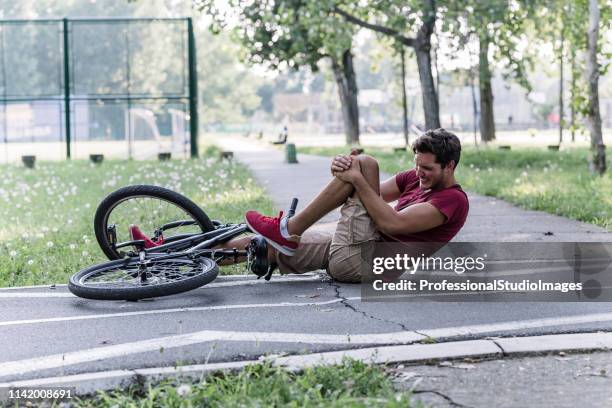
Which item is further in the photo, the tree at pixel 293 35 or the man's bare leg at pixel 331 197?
the tree at pixel 293 35

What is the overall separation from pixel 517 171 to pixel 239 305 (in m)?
12.1

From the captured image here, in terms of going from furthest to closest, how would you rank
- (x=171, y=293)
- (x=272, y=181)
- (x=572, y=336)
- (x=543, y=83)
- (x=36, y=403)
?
(x=543, y=83) → (x=272, y=181) → (x=171, y=293) → (x=572, y=336) → (x=36, y=403)

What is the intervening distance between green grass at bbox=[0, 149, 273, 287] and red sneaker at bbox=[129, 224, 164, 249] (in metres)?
0.84

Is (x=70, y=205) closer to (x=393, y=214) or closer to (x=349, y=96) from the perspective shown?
(x=393, y=214)

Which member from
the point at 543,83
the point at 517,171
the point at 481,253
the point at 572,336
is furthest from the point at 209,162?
the point at 543,83

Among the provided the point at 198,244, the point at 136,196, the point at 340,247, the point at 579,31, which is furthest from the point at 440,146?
the point at 579,31

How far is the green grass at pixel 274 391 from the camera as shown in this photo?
3771mm

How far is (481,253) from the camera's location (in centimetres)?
787

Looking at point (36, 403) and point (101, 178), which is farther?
point (101, 178)

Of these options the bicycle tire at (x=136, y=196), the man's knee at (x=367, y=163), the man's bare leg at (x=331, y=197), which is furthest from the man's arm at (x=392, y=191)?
the bicycle tire at (x=136, y=196)

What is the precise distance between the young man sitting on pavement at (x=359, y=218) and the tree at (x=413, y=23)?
1558 centimetres

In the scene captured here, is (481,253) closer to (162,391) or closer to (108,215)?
(108,215)

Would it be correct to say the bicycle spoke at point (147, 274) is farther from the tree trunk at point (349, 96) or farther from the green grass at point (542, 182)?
the tree trunk at point (349, 96)

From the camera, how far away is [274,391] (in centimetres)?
390
